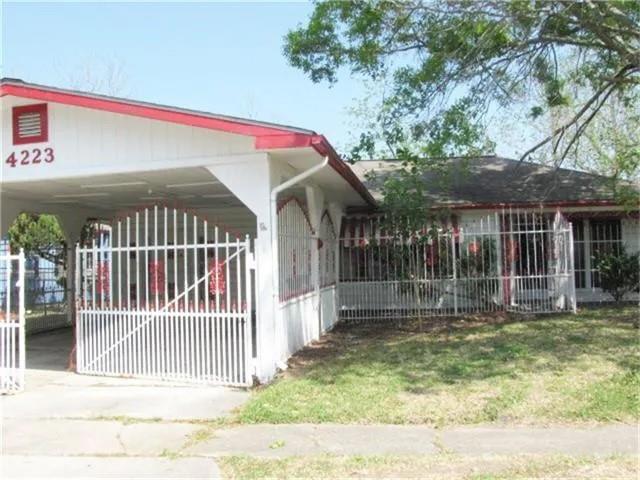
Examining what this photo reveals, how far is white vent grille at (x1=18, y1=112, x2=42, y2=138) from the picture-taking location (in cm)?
920

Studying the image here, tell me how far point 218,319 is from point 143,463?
304 cm

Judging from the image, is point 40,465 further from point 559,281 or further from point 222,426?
point 559,281

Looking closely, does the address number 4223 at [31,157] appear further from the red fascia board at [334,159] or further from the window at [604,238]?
the window at [604,238]

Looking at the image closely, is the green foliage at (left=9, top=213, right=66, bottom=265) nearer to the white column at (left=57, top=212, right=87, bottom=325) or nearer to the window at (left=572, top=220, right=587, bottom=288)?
the white column at (left=57, top=212, right=87, bottom=325)

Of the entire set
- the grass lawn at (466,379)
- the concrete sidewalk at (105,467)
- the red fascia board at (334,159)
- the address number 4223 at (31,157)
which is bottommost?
the concrete sidewalk at (105,467)

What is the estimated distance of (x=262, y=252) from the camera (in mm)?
8188

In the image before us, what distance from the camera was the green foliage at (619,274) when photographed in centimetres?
1552

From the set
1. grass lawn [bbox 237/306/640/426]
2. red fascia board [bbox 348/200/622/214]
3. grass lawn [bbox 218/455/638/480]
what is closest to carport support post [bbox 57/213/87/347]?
grass lawn [bbox 237/306/640/426]

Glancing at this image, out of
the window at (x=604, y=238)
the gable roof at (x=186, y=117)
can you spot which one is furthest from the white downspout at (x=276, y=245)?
the window at (x=604, y=238)

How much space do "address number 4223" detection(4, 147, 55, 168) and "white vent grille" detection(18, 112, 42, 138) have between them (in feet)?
0.78

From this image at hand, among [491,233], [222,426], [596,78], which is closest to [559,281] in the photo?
[491,233]

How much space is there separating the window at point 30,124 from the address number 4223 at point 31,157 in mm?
150

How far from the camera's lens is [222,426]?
6.29 m

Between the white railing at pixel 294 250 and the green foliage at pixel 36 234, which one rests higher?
the green foliage at pixel 36 234
